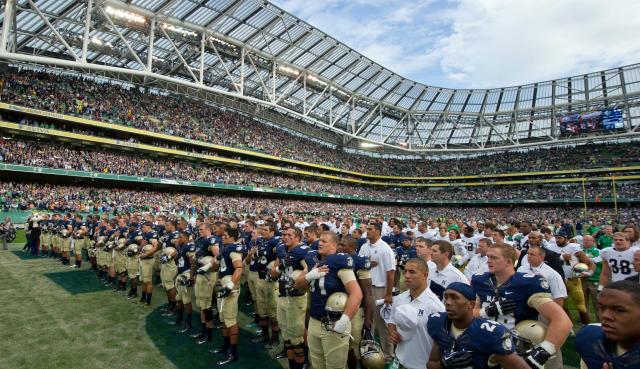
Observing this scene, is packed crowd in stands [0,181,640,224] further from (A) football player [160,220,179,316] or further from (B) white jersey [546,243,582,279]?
(A) football player [160,220,179,316]

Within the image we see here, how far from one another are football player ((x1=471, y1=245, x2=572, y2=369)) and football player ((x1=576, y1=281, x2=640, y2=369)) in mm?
647

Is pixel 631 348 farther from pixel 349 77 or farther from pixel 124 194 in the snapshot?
pixel 349 77

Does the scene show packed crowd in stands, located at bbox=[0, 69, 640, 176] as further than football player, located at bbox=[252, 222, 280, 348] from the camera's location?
Yes

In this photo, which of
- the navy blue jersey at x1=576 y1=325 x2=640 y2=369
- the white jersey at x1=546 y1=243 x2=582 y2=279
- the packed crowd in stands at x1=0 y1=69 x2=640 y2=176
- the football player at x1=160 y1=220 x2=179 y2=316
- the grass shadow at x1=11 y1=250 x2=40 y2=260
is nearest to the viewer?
the navy blue jersey at x1=576 y1=325 x2=640 y2=369

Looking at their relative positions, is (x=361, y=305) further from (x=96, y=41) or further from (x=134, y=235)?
(x=96, y=41)

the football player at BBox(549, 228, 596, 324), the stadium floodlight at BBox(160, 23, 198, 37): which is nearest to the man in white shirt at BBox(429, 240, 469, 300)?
the football player at BBox(549, 228, 596, 324)

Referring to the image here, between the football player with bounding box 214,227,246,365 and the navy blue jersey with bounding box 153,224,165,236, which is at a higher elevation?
the navy blue jersey with bounding box 153,224,165,236

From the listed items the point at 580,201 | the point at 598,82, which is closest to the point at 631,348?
the point at 598,82

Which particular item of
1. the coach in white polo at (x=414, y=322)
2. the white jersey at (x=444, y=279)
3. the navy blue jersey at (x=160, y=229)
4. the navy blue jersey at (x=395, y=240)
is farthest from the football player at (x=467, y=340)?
the navy blue jersey at (x=160, y=229)

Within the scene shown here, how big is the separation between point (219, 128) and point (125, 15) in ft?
61.1

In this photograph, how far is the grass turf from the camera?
18.5ft

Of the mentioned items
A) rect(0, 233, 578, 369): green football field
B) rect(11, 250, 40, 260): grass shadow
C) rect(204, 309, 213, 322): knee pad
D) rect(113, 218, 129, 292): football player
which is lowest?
rect(0, 233, 578, 369): green football field

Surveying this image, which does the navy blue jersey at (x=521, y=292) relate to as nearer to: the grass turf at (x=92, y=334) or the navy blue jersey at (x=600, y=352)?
the navy blue jersey at (x=600, y=352)

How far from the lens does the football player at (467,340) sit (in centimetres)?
224
